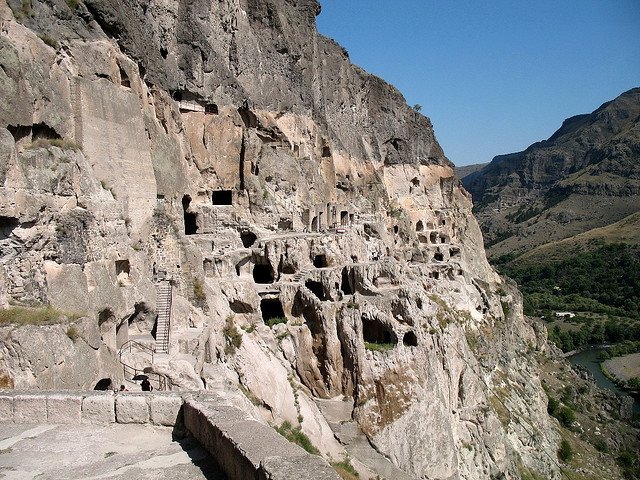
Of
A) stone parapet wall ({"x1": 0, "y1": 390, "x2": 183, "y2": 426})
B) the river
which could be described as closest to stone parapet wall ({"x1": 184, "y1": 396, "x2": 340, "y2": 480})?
stone parapet wall ({"x1": 0, "y1": 390, "x2": 183, "y2": 426})

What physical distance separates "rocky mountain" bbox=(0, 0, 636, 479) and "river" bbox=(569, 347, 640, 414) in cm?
1950

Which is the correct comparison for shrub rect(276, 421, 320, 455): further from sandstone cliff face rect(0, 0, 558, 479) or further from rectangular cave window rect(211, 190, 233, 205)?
rectangular cave window rect(211, 190, 233, 205)

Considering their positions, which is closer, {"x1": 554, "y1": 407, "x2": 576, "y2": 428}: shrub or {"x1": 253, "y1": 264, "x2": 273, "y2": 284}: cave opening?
{"x1": 253, "y1": 264, "x2": 273, "y2": 284}: cave opening

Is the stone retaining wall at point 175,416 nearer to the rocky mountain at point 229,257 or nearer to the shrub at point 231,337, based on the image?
the rocky mountain at point 229,257

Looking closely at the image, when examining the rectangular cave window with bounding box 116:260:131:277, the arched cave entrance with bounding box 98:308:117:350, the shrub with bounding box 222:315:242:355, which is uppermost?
the rectangular cave window with bounding box 116:260:131:277

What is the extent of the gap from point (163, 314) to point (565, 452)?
106 ft

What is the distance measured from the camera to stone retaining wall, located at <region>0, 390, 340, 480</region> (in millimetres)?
5961

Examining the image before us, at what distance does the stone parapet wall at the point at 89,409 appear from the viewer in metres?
7.54

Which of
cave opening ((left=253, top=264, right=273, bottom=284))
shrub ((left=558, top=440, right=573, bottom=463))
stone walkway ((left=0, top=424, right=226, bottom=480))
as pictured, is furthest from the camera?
shrub ((left=558, top=440, right=573, bottom=463))

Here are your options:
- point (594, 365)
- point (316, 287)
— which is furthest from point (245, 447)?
point (594, 365)

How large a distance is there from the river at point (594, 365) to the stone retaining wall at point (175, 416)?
64.0 metres

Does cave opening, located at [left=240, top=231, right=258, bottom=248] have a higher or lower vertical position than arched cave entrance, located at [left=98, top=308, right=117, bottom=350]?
→ higher

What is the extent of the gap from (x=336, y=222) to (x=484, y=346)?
47.0 ft

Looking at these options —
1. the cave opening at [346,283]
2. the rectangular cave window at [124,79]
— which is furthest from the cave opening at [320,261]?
the rectangular cave window at [124,79]
